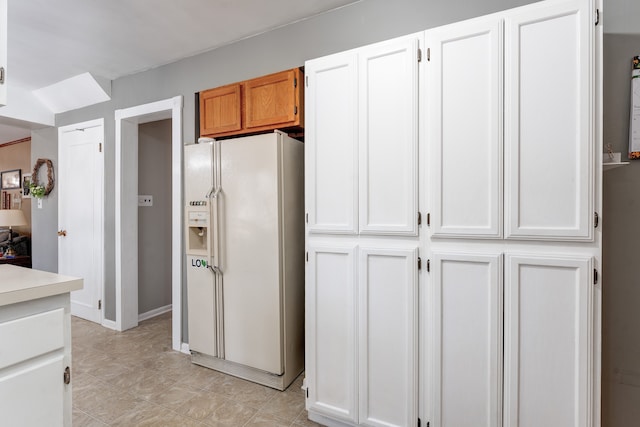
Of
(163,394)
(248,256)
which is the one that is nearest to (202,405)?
(163,394)

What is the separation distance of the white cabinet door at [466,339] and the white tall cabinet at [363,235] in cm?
11

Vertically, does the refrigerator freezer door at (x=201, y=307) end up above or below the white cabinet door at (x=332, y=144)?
below

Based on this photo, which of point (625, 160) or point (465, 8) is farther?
point (465, 8)

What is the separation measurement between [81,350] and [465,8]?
4197 millimetres

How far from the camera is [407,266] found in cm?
158

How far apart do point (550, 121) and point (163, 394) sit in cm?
288

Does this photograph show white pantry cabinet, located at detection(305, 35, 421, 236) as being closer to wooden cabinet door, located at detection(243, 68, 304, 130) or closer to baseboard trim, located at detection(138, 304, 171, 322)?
wooden cabinet door, located at detection(243, 68, 304, 130)

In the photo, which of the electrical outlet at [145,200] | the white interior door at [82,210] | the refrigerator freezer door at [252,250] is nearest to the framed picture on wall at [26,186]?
the white interior door at [82,210]

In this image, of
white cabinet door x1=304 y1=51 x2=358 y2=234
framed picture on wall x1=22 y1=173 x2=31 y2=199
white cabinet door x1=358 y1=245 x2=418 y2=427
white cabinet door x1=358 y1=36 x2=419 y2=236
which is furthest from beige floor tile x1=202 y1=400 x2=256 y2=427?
framed picture on wall x1=22 y1=173 x2=31 y2=199

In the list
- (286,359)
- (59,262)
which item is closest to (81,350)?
(59,262)

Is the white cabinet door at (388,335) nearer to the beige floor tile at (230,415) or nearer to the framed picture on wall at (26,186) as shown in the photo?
the beige floor tile at (230,415)


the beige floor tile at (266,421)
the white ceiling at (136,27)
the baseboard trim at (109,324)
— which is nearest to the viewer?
the beige floor tile at (266,421)

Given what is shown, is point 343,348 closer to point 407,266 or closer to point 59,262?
point 407,266

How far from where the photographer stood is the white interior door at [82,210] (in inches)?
137
